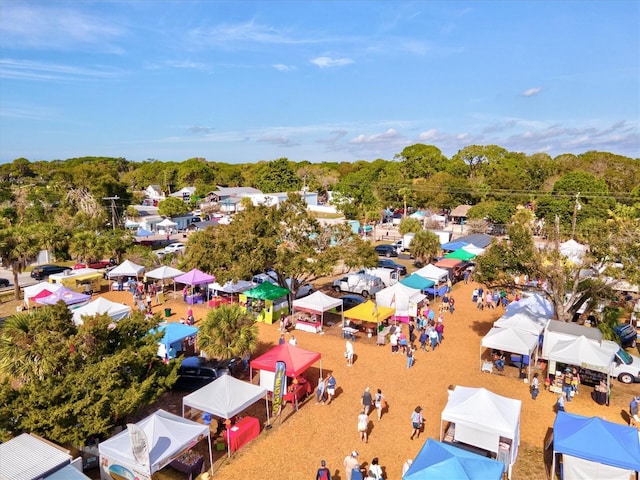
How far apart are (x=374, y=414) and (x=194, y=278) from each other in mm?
15873

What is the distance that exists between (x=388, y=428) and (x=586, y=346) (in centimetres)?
788

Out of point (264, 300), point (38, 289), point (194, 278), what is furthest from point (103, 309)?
point (264, 300)

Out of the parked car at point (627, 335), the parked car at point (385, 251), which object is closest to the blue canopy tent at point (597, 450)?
the parked car at point (627, 335)

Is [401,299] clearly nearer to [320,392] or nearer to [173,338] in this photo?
[320,392]

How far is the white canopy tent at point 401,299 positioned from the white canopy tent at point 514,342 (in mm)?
5457

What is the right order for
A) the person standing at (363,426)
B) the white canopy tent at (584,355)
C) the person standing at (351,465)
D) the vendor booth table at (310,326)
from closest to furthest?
the person standing at (351,465) < the person standing at (363,426) < the white canopy tent at (584,355) < the vendor booth table at (310,326)

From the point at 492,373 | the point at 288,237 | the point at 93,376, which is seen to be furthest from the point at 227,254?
the point at 492,373

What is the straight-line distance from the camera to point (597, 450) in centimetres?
989

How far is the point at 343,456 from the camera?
11.4m

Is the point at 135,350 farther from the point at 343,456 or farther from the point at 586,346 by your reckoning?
the point at 586,346

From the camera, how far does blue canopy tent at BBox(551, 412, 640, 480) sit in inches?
381

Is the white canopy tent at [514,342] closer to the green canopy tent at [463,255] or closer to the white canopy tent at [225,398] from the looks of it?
the white canopy tent at [225,398]

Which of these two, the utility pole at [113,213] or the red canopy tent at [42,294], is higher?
the utility pole at [113,213]

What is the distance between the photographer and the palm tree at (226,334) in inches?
588
